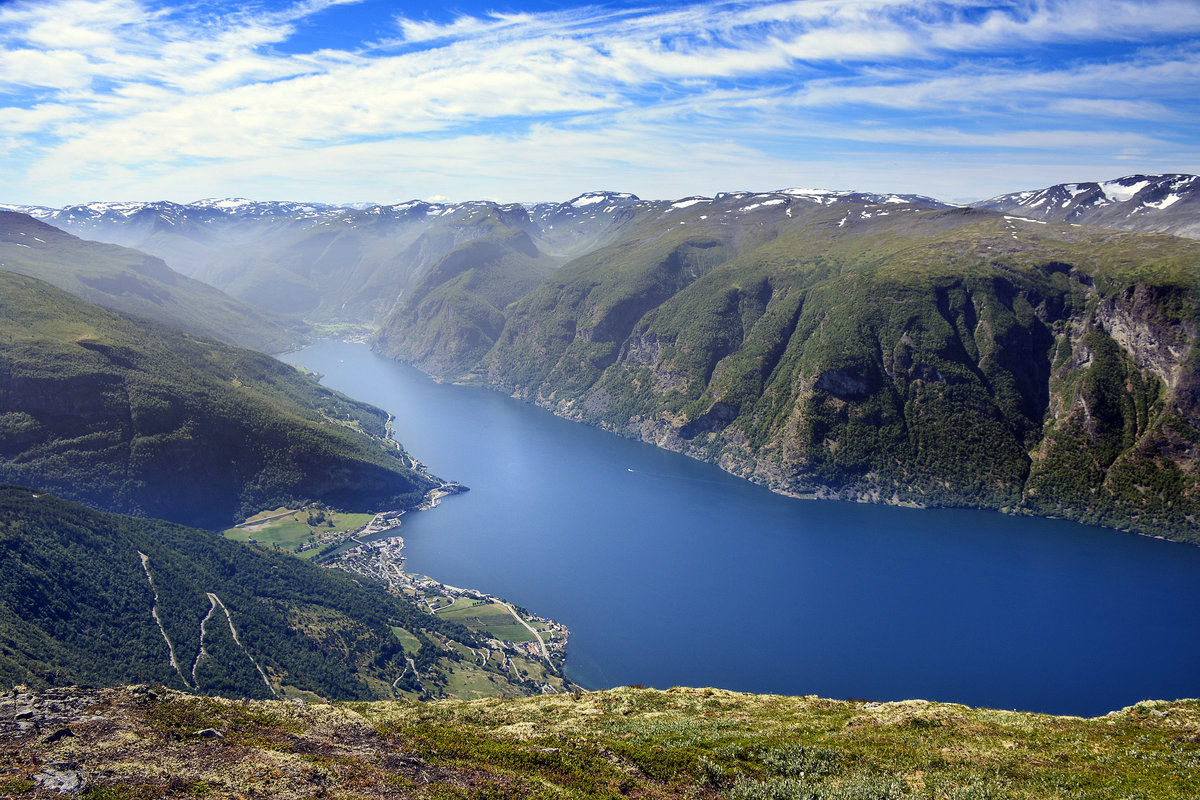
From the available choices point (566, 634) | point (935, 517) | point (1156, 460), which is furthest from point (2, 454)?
point (1156, 460)

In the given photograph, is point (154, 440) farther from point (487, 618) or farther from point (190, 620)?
point (487, 618)

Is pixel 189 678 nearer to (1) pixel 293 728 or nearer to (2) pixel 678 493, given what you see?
(1) pixel 293 728

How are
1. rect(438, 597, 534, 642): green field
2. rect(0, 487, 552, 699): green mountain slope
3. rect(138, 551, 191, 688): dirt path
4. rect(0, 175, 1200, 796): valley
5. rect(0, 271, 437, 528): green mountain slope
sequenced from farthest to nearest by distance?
1. rect(0, 271, 437, 528): green mountain slope
2. rect(438, 597, 534, 642): green field
3. rect(0, 175, 1200, 796): valley
4. rect(138, 551, 191, 688): dirt path
5. rect(0, 487, 552, 699): green mountain slope

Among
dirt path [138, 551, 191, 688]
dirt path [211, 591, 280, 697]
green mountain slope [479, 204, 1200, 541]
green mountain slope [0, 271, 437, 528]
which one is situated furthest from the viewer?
green mountain slope [479, 204, 1200, 541]

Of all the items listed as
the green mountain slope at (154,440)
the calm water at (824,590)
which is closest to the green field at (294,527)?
the green mountain slope at (154,440)

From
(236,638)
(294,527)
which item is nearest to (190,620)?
(236,638)

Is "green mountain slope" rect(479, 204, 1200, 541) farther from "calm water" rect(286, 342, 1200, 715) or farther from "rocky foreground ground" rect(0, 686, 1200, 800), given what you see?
"rocky foreground ground" rect(0, 686, 1200, 800)

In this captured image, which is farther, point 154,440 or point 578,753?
point 154,440

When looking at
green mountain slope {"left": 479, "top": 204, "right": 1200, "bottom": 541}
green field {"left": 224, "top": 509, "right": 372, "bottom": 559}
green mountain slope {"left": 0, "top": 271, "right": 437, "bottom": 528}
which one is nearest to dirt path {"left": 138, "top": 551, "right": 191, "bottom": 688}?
green field {"left": 224, "top": 509, "right": 372, "bottom": 559}
